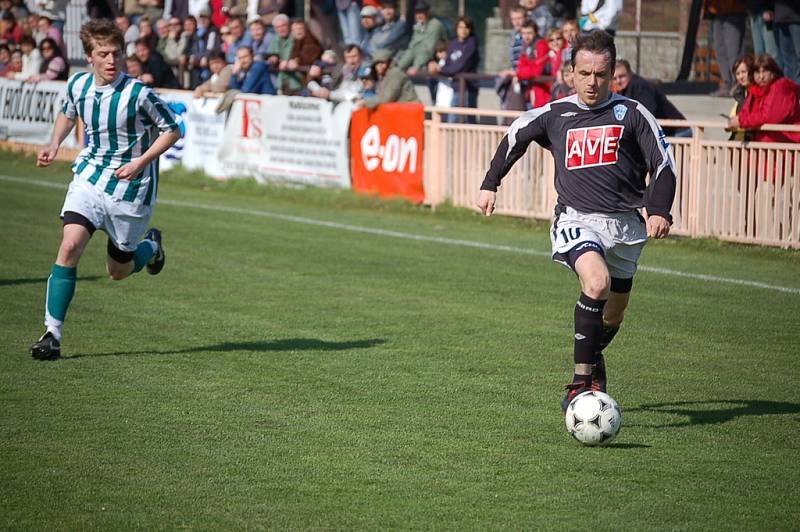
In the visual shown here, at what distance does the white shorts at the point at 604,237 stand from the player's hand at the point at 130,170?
2753 mm

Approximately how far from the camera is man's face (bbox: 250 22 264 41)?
66.0ft

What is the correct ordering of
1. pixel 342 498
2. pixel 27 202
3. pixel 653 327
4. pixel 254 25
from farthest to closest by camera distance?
pixel 254 25
pixel 27 202
pixel 653 327
pixel 342 498

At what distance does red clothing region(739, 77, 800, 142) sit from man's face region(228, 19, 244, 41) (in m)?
10.7

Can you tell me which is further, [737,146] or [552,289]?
[737,146]

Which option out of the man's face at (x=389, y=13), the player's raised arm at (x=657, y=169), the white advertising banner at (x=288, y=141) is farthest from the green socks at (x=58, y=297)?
the man's face at (x=389, y=13)

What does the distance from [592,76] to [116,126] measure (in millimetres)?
3293

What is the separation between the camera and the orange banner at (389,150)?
16.0m

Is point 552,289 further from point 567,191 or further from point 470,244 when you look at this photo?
point 567,191

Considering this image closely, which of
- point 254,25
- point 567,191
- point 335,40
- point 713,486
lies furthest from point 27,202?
point 713,486

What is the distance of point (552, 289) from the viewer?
10.7 meters

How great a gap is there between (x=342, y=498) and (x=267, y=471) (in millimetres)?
508

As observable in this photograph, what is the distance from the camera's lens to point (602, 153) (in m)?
6.46

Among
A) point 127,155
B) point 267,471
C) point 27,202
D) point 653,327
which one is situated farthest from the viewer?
point 27,202

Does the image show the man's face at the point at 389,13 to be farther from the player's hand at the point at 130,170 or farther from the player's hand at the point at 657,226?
the player's hand at the point at 657,226
